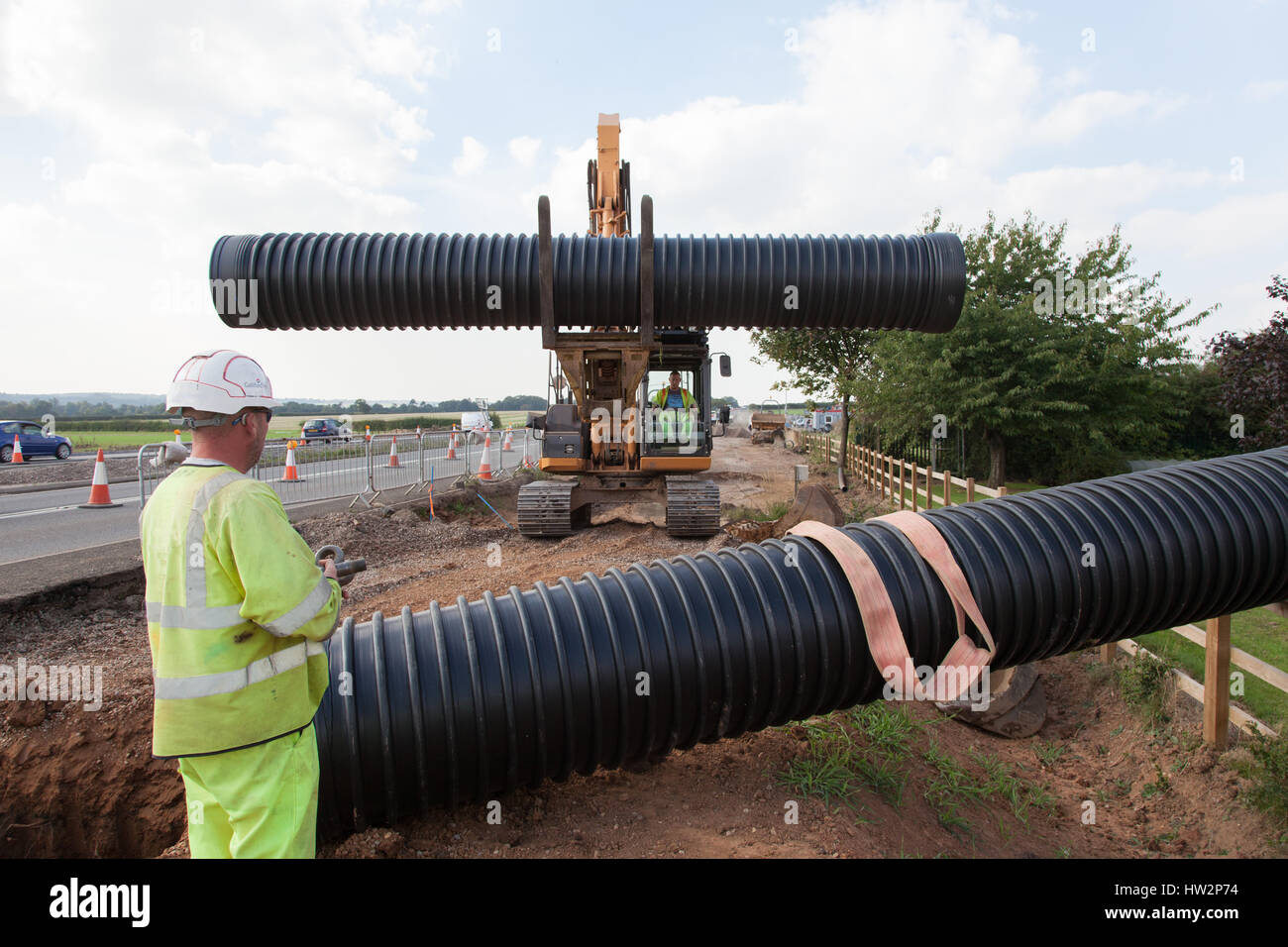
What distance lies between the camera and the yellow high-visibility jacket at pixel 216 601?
189 centimetres

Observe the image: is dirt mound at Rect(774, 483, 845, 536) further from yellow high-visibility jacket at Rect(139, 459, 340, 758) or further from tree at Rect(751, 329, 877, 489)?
tree at Rect(751, 329, 877, 489)

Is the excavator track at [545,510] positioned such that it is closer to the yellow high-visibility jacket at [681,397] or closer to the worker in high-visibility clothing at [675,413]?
the worker in high-visibility clothing at [675,413]

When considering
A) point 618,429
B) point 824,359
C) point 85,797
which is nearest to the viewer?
point 85,797

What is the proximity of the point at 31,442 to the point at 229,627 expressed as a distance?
82.0 ft

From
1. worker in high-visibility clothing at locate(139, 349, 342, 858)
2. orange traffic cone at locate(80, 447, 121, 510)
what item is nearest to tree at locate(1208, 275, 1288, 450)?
worker in high-visibility clothing at locate(139, 349, 342, 858)

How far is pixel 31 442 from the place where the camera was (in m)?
20.5

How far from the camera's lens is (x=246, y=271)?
504cm

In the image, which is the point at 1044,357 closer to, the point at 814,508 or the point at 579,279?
the point at 814,508

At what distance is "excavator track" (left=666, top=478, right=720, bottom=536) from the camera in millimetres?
9055

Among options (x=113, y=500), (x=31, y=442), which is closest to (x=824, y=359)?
(x=113, y=500)

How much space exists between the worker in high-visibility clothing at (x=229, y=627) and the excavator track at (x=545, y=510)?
291 inches

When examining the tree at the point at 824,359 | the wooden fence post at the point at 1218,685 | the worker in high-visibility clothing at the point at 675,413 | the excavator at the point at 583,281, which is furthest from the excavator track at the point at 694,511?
the tree at the point at 824,359
